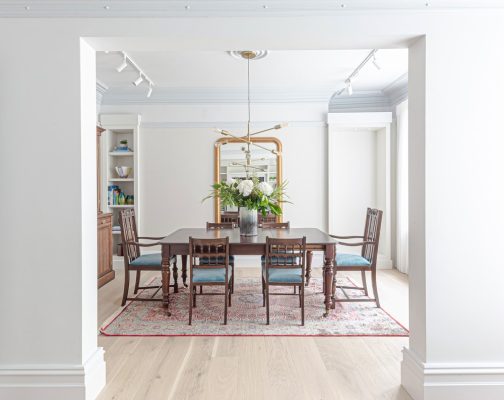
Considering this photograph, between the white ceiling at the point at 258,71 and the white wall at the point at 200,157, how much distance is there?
334mm

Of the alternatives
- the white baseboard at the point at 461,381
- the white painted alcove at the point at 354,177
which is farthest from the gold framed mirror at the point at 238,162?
the white baseboard at the point at 461,381

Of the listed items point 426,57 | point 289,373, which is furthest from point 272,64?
point 289,373

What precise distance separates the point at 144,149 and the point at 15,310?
4.16 meters

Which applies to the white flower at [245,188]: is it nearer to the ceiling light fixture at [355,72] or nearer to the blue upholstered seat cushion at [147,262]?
the blue upholstered seat cushion at [147,262]

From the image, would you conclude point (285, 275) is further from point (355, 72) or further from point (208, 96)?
point (208, 96)

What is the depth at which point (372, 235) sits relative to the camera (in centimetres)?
427

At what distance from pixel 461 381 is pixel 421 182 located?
1152 mm

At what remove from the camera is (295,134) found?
6.14 metres

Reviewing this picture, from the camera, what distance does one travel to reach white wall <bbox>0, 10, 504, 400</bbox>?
2209 millimetres

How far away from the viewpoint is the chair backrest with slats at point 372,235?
4.05 meters

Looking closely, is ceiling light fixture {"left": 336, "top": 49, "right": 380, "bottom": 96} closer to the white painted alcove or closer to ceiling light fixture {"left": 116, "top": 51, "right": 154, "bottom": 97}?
the white painted alcove

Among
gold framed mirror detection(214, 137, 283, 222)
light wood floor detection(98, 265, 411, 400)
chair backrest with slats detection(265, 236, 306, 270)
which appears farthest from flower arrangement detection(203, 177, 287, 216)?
gold framed mirror detection(214, 137, 283, 222)

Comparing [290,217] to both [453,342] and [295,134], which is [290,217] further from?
[453,342]

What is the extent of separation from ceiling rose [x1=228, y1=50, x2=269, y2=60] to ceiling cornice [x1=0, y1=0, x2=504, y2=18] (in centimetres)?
223
